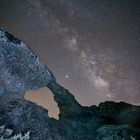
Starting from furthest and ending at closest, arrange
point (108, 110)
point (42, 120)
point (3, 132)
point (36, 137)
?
point (108, 110), point (42, 120), point (36, 137), point (3, 132)

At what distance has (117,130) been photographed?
15312 mm

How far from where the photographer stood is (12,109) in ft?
50.5

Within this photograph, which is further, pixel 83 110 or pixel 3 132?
pixel 83 110

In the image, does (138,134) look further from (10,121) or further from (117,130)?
(10,121)

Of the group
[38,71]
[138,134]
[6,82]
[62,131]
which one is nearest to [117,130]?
[138,134]

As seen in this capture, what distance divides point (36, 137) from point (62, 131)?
7.39 ft

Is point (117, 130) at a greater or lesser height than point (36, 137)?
greater

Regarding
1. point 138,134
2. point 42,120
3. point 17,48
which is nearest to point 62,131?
point 42,120

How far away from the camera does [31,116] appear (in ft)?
51.3

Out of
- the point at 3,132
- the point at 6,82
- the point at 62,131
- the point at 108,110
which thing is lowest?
the point at 3,132

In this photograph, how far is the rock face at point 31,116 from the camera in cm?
1469

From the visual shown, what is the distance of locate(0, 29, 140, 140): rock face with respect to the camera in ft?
48.2

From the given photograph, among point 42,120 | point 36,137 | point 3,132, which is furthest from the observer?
point 42,120

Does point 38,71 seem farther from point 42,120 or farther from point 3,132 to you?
point 3,132
